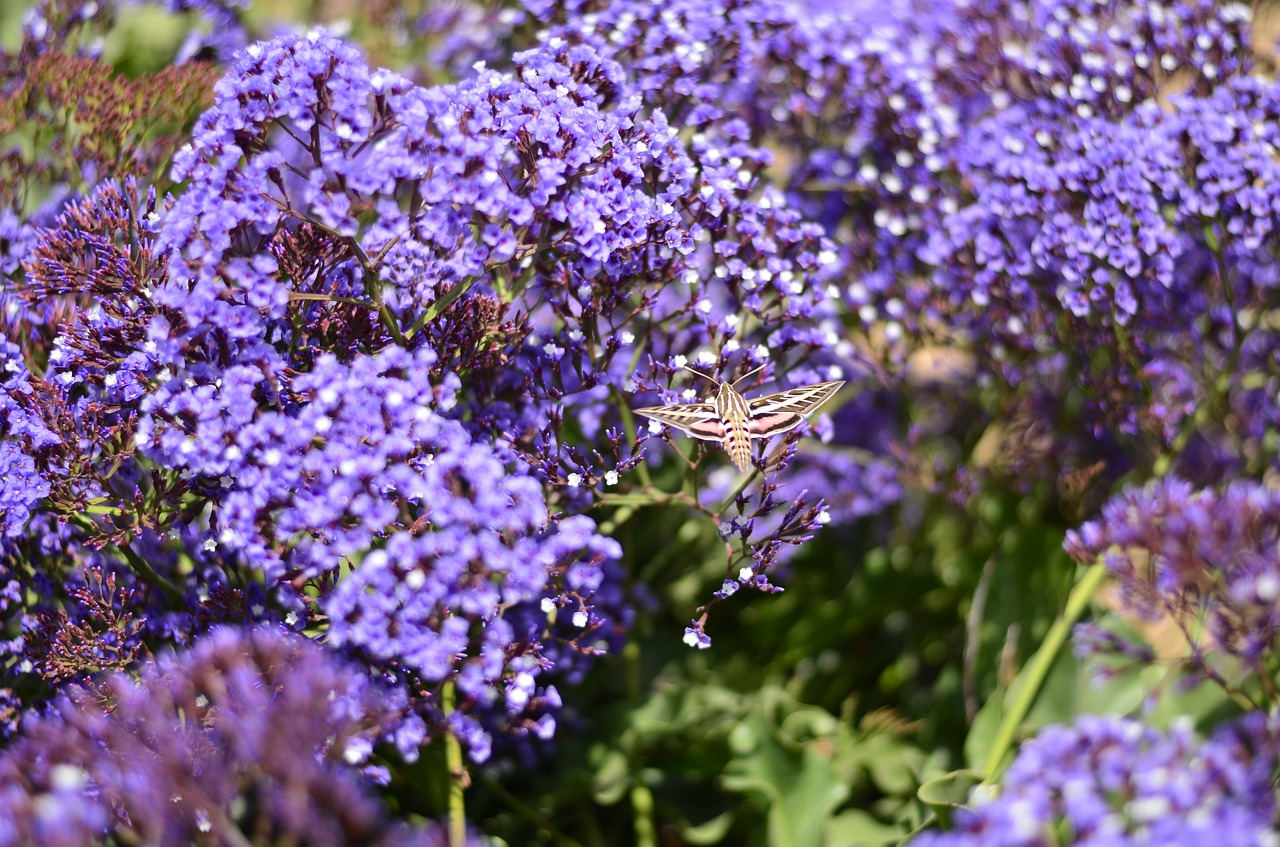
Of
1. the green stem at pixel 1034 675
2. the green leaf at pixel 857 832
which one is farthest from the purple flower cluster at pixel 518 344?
the green leaf at pixel 857 832

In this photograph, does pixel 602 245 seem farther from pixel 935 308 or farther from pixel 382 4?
pixel 382 4

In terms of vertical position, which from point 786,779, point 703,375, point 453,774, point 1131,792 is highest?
point 703,375

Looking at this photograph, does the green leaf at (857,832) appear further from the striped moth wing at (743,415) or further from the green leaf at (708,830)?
the striped moth wing at (743,415)

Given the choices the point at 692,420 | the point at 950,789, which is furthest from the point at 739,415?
the point at 950,789

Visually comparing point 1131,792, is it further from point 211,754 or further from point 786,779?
point 211,754

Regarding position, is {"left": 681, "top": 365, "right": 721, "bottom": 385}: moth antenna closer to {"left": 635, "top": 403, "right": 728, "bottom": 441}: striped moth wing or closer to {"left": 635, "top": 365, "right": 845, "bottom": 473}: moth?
{"left": 635, "top": 365, "right": 845, "bottom": 473}: moth

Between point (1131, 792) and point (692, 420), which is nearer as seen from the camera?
point (1131, 792)
